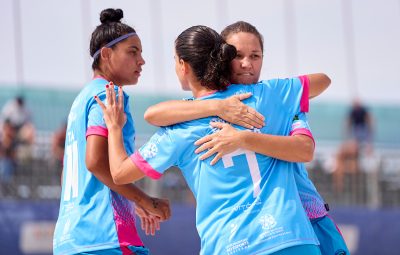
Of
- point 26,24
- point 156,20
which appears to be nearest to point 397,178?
point 156,20

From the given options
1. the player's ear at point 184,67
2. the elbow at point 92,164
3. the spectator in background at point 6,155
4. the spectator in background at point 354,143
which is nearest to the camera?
the player's ear at point 184,67

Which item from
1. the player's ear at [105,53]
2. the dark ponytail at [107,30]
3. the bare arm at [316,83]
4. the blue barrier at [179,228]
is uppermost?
the dark ponytail at [107,30]

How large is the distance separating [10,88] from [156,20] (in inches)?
141

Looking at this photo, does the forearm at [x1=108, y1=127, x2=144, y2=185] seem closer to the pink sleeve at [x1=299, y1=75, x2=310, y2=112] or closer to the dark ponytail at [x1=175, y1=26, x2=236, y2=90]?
the dark ponytail at [x1=175, y1=26, x2=236, y2=90]

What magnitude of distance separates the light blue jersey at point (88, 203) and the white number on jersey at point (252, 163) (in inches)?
28.0

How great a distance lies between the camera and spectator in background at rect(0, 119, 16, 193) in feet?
34.0

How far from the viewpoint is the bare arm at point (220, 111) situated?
3.46 meters

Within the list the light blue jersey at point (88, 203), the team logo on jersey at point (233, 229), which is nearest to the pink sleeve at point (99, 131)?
the light blue jersey at point (88, 203)

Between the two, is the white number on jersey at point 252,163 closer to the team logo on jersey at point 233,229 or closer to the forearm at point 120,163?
the team logo on jersey at point 233,229

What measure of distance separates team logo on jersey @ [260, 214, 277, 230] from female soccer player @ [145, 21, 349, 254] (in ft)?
0.84

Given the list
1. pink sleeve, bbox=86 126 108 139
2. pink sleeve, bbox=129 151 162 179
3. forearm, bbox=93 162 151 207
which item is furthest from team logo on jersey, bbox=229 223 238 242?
pink sleeve, bbox=86 126 108 139

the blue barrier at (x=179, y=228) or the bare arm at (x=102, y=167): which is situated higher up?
the bare arm at (x=102, y=167)

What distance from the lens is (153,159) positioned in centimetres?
351

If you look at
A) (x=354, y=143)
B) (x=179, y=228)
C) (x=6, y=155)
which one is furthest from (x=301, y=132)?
(x=354, y=143)
